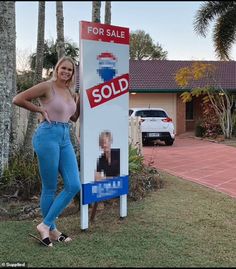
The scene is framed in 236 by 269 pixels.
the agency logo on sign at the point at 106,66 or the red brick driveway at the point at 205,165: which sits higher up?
the agency logo on sign at the point at 106,66

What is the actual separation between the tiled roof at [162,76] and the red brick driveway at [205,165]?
8.39m

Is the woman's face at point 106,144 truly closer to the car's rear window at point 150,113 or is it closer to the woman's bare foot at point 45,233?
the woman's bare foot at point 45,233

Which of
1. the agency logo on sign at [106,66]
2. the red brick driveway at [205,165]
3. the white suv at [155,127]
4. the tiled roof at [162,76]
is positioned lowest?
the red brick driveway at [205,165]

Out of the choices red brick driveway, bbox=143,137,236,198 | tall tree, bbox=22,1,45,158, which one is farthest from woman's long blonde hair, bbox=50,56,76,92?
tall tree, bbox=22,1,45,158

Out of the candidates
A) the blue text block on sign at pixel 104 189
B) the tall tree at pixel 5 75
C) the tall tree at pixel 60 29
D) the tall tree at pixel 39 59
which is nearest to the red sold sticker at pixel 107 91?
the blue text block on sign at pixel 104 189

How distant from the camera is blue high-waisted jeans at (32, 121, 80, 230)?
4.36m

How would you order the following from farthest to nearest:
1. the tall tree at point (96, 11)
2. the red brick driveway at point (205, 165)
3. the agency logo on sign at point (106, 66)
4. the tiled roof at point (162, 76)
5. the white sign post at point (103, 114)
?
the tiled roof at point (162, 76) < the red brick driveway at point (205, 165) < the tall tree at point (96, 11) < the agency logo on sign at point (106, 66) < the white sign post at point (103, 114)

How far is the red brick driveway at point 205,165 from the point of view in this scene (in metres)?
8.42

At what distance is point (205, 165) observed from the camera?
11.0 meters

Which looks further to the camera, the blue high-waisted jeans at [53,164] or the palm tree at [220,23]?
the palm tree at [220,23]

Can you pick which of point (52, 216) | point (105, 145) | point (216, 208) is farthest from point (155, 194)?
point (52, 216)

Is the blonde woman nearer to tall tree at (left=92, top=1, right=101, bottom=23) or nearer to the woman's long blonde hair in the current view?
the woman's long blonde hair

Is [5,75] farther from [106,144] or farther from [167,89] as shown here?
[167,89]

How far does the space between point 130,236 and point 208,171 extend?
5.60 meters
